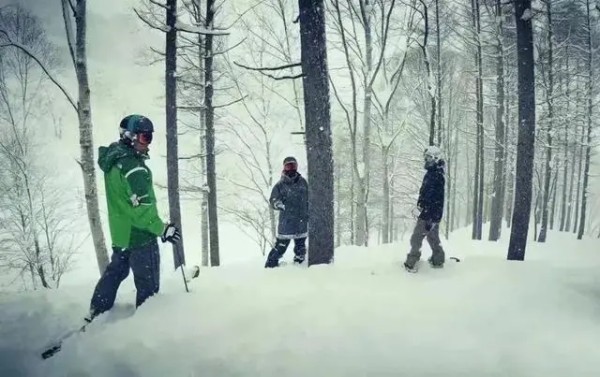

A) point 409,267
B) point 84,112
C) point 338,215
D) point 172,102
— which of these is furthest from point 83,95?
point 338,215

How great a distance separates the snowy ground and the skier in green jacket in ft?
1.03

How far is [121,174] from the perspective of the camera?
139 inches

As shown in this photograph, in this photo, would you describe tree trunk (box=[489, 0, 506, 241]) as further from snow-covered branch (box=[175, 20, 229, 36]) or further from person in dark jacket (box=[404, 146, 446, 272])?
snow-covered branch (box=[175, 20, 229, 36])

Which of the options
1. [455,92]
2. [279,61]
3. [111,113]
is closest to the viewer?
[279,61]

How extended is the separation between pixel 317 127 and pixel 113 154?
2.79m

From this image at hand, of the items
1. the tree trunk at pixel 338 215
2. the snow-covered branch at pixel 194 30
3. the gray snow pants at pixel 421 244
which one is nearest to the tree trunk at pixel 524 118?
the gray snow pants at pixel 421 244

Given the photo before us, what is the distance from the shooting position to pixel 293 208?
6449 millimetres

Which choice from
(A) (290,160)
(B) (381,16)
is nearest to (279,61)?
(B) (381,16)

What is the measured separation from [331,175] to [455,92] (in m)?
16.3

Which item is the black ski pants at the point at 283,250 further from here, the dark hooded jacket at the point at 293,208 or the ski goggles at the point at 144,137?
the ski goggles at the point at 144,137

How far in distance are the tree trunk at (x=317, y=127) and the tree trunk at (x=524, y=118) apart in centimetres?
423

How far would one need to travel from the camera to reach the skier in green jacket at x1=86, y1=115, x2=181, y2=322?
3520 mm

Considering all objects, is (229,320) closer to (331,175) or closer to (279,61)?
(331,175)

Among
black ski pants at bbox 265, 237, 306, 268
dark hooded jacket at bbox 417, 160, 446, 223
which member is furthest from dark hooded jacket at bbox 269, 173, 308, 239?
dark hooded jacket at bbox 417, 160, 446, 223
